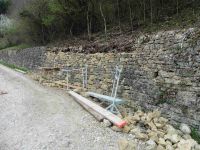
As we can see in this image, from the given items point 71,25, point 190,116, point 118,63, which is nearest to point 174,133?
point 190,116

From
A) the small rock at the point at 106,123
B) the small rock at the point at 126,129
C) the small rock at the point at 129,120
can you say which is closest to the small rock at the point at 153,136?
the small rock at the point at 126,129

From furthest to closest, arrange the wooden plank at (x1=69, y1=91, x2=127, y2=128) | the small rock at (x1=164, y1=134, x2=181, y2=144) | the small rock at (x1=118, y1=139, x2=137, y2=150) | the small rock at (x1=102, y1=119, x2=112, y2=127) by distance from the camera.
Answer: the small rock at (x1=102, y1=119, x2=112, y2=127) < the wooden plank at (x1=69, y1=91, x2=127, y2=128) < the small rock at (x1=164, y1=134, x2=181, y2=144) < the small rock at (x1=118, y1=139, x2=137, y2=150)

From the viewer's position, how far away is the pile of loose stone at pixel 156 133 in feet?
19.9

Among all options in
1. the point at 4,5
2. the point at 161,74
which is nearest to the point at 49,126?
the point at 161,74

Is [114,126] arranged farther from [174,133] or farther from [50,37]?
[50,37]

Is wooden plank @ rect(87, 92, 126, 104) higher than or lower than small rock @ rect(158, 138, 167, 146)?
higher

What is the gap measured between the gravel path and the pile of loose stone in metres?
0.31

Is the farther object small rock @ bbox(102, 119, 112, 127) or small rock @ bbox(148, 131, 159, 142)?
small rock @ bbox(102, 119, 112, 127)

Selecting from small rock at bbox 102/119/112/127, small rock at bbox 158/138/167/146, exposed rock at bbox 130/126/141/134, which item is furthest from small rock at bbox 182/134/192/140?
small rock at bbox 102/119/112/127

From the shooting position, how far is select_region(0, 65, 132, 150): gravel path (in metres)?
6.11

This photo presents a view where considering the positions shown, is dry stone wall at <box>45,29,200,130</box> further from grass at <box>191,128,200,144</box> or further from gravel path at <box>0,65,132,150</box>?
gravel path at <box>0,65,132,150</box>

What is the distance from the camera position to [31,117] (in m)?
7.77

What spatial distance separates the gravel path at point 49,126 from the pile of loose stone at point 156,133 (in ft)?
1.02

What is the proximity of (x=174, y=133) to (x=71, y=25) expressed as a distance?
1254cm
